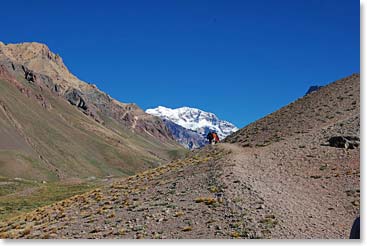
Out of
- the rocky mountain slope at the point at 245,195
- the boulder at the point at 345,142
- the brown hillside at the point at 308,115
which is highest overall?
the brown hillside at the point at 308,115

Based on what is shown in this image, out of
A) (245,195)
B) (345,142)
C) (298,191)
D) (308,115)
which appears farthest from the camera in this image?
(308,115)

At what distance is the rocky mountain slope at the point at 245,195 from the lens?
24922 millimetres

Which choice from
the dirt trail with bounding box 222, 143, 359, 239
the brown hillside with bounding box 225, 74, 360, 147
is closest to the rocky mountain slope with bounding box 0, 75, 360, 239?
the dirt trail with bounding box 222, 143, 359, 239

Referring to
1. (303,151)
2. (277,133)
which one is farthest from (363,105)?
(277,133)

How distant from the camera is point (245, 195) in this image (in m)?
28.6

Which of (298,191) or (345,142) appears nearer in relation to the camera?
(298,191)

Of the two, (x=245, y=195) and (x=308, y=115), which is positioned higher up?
(x=308, y=115)

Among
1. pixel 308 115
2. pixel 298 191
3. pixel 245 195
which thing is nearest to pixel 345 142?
pixel 298 191

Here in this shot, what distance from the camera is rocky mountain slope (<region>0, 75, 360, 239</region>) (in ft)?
81.8

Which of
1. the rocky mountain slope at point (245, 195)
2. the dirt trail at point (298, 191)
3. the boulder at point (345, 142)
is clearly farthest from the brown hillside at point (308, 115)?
the boulder at point (345, 142)

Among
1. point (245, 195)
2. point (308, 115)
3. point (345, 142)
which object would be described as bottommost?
point (245, 195)

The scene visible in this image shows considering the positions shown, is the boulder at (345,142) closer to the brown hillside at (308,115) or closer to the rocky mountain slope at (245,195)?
the rocky mountain slope at (245,195)

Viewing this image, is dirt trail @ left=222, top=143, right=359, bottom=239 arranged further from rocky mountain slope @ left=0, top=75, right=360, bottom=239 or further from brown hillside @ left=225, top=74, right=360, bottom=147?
brown hillside @ left=225, top=74, right=360, bottom=147

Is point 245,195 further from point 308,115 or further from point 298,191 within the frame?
point 308,115
